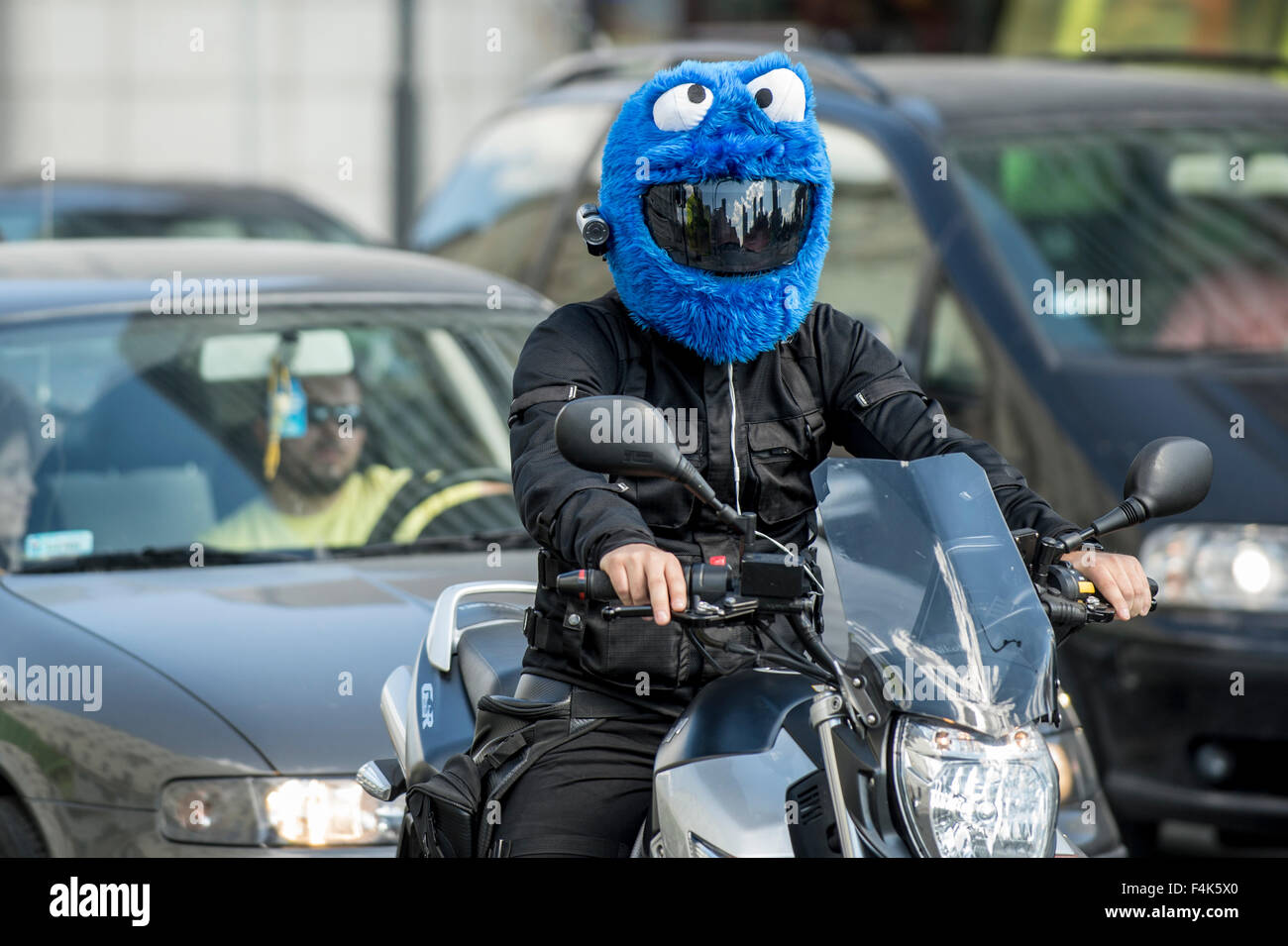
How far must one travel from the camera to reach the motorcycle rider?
103 inches

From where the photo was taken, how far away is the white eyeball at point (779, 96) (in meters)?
2.68

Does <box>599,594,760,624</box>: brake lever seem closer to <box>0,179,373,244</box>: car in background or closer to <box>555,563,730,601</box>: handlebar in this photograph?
<box>555,563,730,601</box>: handlebar

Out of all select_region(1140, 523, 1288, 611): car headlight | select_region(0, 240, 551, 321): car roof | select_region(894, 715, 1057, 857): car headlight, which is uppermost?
select_region(0, 240, 551, 321): car roof

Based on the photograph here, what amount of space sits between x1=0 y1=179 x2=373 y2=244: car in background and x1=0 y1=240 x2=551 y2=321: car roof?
Answer: 11.0 feet

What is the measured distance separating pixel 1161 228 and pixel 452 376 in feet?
8.13

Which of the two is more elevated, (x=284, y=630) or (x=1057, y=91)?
(x=1057, y=91)

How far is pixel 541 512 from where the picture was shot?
2547mm

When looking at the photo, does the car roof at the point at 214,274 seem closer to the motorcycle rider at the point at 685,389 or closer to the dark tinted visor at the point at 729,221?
the motorcycle rider at the point at 685,389

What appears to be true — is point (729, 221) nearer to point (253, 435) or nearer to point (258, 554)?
point (258, 554)

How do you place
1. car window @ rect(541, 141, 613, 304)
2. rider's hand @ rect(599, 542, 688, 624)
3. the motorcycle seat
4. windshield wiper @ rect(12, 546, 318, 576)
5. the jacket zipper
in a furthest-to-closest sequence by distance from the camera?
car window @ rect(541, 141, 613, 304) → windshield wiper @ rect(12, 546, 318, 576) → the motorcycle seat → the jacket zipper → rider's hand @ rect(599, 542, 688, 624)

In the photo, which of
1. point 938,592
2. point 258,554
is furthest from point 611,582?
point 258,554

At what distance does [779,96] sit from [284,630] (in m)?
1.67

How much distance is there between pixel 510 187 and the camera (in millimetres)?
7188

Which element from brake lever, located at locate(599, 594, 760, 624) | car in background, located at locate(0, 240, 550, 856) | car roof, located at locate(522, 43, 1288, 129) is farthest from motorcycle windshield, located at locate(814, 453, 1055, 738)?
car roof, located at locate(522, 43, 1288, 129)
